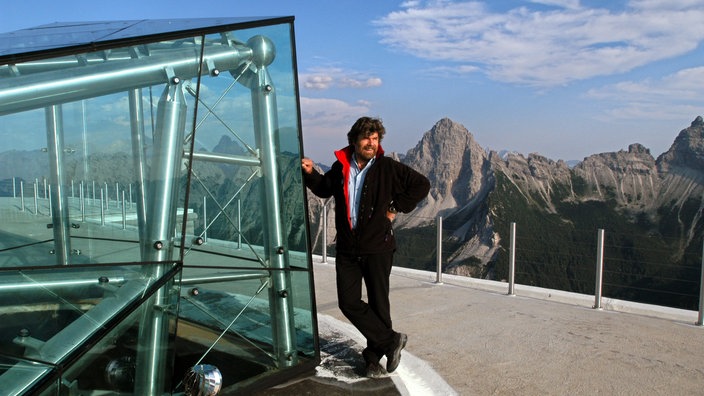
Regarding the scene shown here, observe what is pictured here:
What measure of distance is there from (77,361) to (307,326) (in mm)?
1799

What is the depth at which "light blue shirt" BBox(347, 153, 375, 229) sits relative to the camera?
12.9ft

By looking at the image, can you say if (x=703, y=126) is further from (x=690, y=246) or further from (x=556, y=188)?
(x=690, y=246)

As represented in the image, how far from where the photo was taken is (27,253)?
3.09 metres

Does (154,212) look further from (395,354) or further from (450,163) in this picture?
(450,163)

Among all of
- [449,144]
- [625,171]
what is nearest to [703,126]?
[625,171]

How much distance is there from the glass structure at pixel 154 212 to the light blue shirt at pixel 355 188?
343mm

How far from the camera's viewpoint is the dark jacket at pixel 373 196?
153 inches

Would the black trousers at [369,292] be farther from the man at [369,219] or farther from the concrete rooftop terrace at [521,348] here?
the concrete rooftop terrace at [521,348]

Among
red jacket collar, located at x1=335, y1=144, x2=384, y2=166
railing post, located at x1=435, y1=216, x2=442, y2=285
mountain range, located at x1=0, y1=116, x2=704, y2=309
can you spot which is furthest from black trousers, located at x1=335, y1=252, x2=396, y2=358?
mountain range, located at x1=0, y1=116, x2=704, y2=309

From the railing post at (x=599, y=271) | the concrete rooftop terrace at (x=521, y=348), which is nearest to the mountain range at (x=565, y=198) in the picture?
the railing post at (x=599, y=271)

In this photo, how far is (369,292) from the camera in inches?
157

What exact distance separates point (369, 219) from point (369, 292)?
0.51 metres

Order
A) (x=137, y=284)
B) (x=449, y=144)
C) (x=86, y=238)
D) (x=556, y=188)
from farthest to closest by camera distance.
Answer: (x=449, y=144), (x=556, y=188), (x=86, y=238), (x=137, y=284)

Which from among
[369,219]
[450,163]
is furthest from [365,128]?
[450,163]
